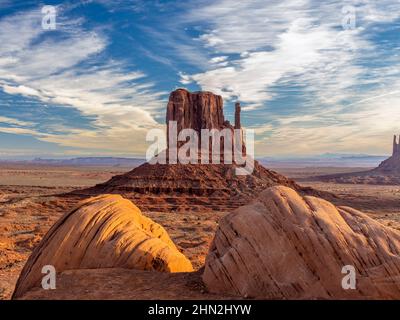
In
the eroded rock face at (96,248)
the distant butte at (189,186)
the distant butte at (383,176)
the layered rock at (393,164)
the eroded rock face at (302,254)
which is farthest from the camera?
the layered rock at (393,164)

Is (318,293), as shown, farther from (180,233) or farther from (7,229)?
(7,229)

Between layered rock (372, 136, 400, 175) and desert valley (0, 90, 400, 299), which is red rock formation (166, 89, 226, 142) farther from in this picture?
layered rock (372, 136, 400, 175)

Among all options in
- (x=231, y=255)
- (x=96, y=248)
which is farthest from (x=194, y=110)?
(x=231, y=255)

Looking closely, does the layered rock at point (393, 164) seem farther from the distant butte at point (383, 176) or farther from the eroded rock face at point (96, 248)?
the eroded rock face at point (96, 248)

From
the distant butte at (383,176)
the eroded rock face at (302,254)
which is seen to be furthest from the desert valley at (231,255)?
the distant butte at (383,176)

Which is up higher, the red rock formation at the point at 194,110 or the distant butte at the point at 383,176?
the red rock formation at the point at 194,110

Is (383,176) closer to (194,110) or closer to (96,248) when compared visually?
(194,110)
